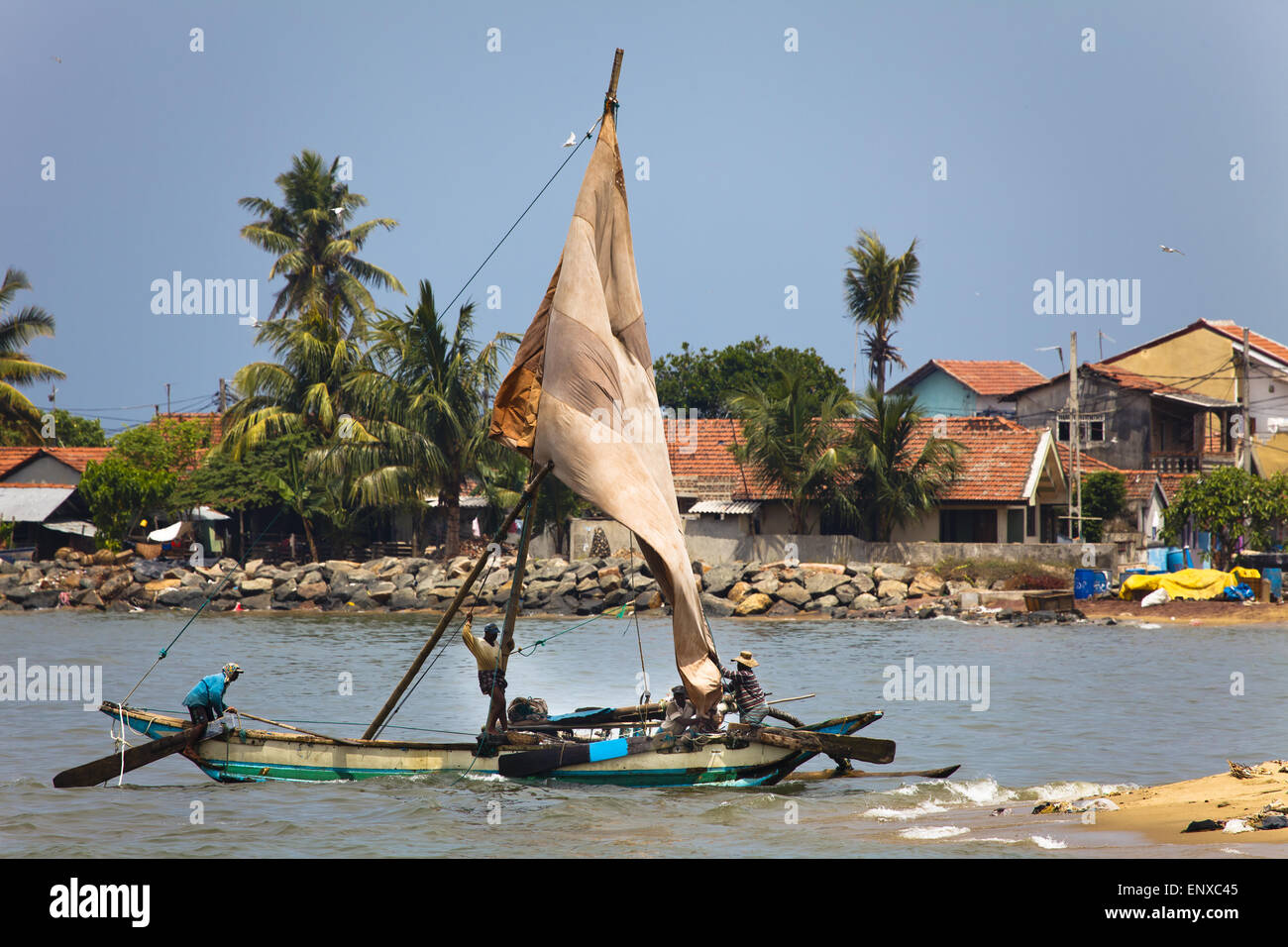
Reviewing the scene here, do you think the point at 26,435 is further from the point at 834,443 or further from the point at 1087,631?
the point at 1087,631

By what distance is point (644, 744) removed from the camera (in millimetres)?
16016

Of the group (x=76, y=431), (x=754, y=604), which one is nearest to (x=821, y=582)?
(x=754, y=604)

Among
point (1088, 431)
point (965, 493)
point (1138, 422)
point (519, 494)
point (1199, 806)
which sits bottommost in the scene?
point (1199, 806)

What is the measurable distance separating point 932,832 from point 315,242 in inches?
1921

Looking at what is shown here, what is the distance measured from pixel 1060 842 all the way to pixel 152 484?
4238 cm

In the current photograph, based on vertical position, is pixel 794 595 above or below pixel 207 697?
below

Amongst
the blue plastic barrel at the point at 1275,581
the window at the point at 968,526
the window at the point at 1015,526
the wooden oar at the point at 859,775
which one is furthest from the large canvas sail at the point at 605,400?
the window at the point at 1015,526

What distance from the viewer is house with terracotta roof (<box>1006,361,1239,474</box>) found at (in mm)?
55781

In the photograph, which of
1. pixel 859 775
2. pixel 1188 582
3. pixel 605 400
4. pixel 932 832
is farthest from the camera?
pixel 1188 582

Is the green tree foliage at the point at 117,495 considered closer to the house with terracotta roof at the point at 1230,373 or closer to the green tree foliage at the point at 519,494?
the green tree foliage at the point at 519,494

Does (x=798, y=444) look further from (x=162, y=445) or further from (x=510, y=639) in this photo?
(x=510, y=639)

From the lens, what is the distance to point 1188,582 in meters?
39.2

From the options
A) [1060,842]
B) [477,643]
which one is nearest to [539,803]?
[477,643]

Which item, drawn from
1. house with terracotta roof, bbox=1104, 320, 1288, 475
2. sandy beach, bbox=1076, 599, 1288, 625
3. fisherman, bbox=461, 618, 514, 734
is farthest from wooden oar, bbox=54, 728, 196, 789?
house with terracotta roof, bbox=1104, 320, 1288, 475
